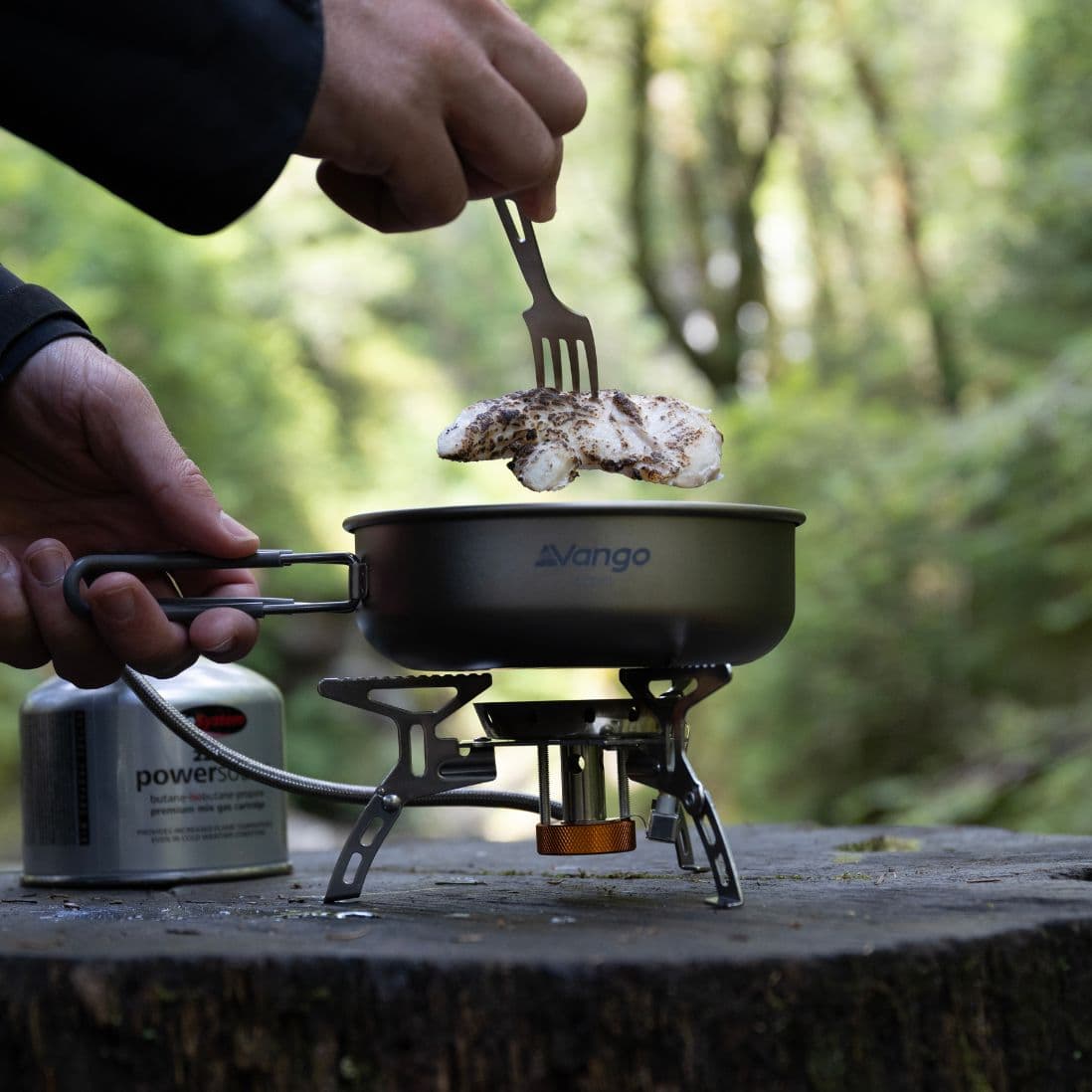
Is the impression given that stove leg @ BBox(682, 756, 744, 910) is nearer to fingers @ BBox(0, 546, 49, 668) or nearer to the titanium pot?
the titanium pot

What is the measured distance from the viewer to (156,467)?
2062 millimetres

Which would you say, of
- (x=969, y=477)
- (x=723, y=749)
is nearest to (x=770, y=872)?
(x=969, y=477)

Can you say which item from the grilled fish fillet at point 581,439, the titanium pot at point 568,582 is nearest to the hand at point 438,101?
the grilled fish fillet at point 581,439

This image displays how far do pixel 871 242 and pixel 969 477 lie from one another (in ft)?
20.0

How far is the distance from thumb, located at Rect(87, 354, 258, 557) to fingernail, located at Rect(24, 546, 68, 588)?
15 centimetres

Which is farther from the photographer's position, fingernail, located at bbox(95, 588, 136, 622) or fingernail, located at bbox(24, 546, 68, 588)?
fingernail, located at bbox(24, 546, 68, 588)

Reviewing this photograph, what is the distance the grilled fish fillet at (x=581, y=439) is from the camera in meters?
1.92

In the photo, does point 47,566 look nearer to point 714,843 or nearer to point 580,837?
point 580,837

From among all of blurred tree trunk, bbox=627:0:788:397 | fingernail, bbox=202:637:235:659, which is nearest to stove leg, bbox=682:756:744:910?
fingernail, bbox=202:637:235:659

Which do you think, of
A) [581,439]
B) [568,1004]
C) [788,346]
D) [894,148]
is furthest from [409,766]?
[788,346]

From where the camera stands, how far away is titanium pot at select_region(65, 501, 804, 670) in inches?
69.8

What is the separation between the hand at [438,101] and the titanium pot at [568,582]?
399 millimetres

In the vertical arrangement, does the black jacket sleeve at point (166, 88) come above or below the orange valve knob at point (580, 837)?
above

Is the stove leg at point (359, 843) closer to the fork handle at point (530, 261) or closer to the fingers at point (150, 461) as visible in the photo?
the fingers at point (150, 461)
